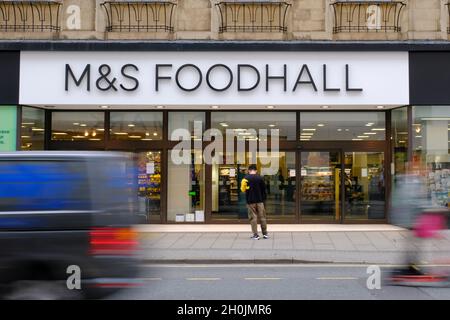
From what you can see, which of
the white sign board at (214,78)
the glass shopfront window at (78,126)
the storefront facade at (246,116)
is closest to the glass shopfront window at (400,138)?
the storefront facade at (246,116)

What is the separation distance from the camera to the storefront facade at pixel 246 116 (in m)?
17.0

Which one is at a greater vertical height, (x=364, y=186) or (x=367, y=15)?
(x=367, y=15)

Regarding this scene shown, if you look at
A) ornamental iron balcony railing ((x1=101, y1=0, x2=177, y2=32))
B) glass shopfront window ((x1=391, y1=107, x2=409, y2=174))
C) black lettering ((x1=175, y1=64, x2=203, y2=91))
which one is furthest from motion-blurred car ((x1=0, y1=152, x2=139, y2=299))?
glass shopfront window ((x1=391, y1=107, x2=409, y2=174))

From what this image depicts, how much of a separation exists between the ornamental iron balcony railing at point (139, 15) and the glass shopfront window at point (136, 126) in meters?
2.71

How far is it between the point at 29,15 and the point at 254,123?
7527 millimetres

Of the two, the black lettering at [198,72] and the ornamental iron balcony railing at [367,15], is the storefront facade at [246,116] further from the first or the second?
the ornamental iron balcony railing at [367,15]

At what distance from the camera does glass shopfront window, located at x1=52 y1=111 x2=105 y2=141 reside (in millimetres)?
18844

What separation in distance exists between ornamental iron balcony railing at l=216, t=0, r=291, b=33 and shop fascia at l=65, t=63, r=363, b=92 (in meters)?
1.25

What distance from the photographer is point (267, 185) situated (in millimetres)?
18594

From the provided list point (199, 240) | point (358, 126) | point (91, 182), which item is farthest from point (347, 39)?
point (91, 182)

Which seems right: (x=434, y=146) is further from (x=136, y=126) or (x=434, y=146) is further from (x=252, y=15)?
(x=136, y=126)

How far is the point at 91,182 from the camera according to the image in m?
6.74

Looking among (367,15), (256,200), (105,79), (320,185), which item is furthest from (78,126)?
(367,15)

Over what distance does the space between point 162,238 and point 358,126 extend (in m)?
7.26
